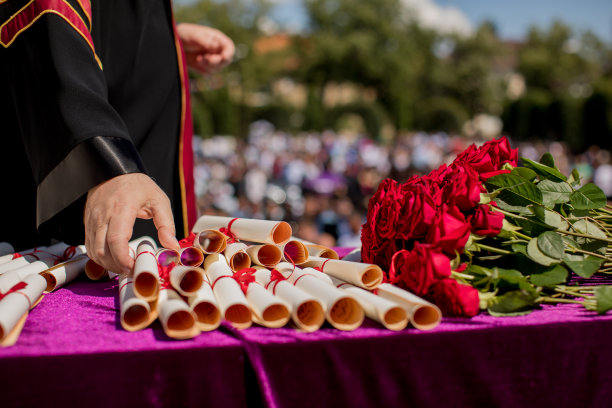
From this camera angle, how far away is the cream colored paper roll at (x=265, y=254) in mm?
1418

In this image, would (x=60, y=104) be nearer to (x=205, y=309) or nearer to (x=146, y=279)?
(x=146, y=279)

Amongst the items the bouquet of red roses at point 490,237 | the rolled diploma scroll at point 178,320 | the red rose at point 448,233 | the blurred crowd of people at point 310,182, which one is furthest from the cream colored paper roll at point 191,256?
the blurred crowd of people at point 310,182

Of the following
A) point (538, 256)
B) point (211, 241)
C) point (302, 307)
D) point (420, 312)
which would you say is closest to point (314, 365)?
point (302, 307)

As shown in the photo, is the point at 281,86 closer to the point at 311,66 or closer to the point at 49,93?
the point at 311,66

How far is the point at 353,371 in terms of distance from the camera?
109 cm

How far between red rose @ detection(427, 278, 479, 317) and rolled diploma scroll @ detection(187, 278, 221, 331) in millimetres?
474

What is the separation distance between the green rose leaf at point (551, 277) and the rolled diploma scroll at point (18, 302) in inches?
42.9

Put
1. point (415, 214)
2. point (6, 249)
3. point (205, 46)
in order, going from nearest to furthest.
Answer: point (415, 214) → point (6, 249) → point (205, 46)

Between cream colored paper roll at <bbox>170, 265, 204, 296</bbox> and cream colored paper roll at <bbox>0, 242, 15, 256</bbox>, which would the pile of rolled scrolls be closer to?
cream colored paper roll at <bbox>170, 265, 204, 296</bbox>

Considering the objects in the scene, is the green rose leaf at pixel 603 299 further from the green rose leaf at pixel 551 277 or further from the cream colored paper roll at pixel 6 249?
the cream colored paper roll at pixel 6 249

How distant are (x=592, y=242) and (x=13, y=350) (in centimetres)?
133

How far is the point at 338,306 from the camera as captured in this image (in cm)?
118

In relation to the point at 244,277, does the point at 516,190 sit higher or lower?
higher

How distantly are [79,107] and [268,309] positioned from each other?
673 millimetres
